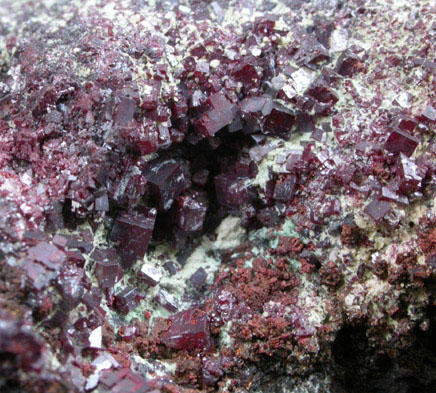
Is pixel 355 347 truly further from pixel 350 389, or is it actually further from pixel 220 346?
pixel 220 346

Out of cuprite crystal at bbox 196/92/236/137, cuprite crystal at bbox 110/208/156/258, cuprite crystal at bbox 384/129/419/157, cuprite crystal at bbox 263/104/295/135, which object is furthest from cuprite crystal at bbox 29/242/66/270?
cuprite crystal at bbox 384/129/419/157

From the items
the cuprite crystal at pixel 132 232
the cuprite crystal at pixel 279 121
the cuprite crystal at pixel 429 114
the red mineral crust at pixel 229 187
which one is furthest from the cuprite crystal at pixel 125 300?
the cuprite crystal at pixel 429 114

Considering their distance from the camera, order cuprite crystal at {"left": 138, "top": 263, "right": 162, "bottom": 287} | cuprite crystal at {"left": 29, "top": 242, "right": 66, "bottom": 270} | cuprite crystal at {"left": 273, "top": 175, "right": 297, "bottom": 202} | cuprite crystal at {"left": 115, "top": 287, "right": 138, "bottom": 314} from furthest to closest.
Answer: cuprite crystal at {"left": 273, "top": 175, "right": 297, "bottom": 202} < cuprite crystal at {"left": 138, "top": 263, "right": 162, "bottom": 287} < cuprite crystal at {"left": 115, "top": 287, "right": 138, "bottom": 314} < cuprite crystal at {"left": 29, "top": 242, "right": 66, "bottom": 270}

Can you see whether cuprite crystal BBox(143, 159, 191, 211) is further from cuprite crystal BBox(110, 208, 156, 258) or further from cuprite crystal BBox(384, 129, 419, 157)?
cuprite crystal BBox(384, 129, 419, 157)

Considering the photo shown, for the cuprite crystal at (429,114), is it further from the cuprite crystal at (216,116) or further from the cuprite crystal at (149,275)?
the cuprite crystal at (149,275)

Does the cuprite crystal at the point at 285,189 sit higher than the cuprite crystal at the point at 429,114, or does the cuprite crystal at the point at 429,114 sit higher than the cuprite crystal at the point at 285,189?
the cuprite crystal at the point at 429,114

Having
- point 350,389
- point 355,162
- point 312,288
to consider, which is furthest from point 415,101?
point 350,389

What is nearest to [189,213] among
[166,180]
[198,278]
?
[166,180]

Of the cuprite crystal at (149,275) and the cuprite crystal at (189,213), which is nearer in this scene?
the cuprite crystal at (149,275)
